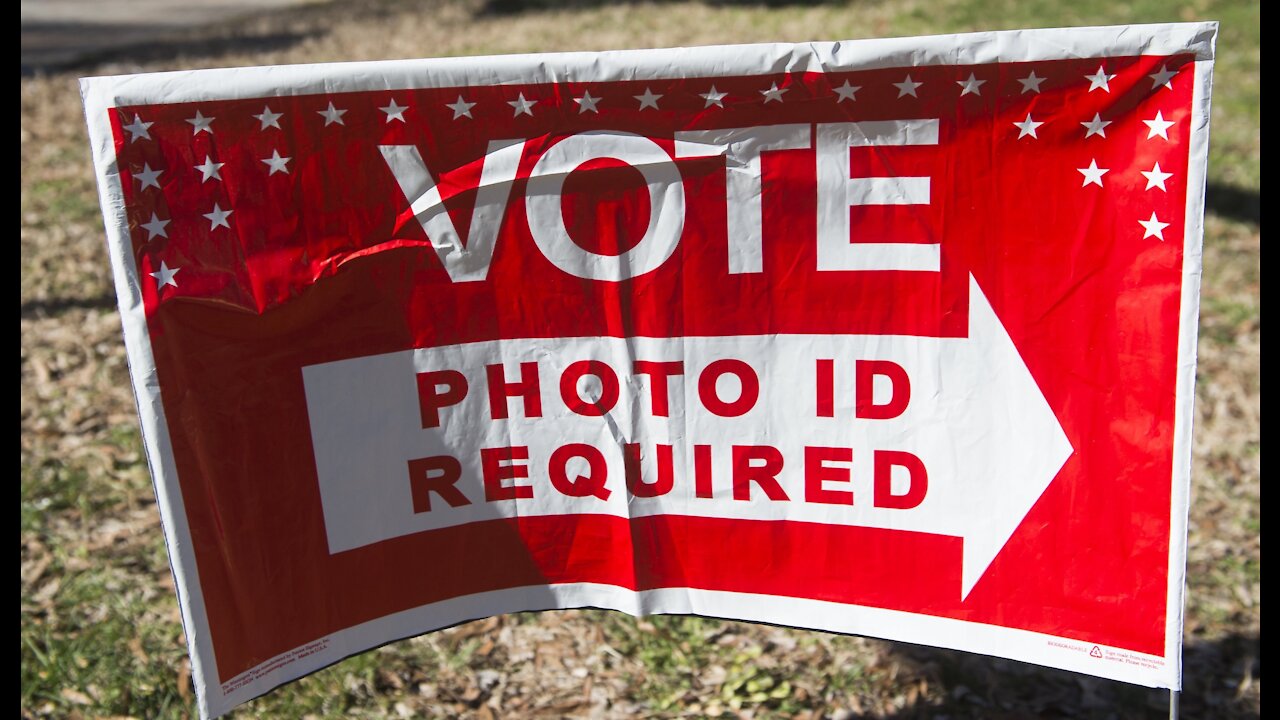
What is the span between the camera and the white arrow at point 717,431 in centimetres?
275

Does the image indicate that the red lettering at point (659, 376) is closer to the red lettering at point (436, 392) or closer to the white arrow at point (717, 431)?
the white arrow at point (717, 431)

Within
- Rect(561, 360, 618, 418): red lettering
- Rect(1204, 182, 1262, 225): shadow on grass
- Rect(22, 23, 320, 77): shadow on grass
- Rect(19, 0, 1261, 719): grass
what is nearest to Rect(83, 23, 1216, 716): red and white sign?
Rect(561, 360, 618, 418): red lettering

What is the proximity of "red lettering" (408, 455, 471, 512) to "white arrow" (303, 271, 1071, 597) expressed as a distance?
18mm

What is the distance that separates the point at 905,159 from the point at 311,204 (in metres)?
1.52

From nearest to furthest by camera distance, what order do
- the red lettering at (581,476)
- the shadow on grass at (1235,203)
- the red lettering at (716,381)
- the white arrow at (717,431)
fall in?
the white arrow at (717,431)
the red lettering at (716,381)
the red lettering at (581,476)
the shadow on grass at (1235,203)

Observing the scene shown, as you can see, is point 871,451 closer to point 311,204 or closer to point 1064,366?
point 1064,366

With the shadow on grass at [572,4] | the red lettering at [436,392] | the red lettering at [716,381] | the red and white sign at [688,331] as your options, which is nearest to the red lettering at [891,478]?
the red and white sign at [688,331]

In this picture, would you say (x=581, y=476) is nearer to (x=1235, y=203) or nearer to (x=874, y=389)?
(x=874, y=389)

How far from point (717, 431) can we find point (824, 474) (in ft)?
1.03

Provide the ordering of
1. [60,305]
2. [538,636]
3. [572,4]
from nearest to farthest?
[538,636] → [60,305] → [572,4]

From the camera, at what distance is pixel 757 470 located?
294 cm

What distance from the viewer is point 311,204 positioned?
2754 millimetres

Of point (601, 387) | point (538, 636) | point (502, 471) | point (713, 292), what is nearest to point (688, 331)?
point (713, 292)
